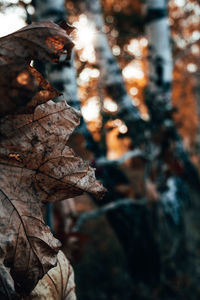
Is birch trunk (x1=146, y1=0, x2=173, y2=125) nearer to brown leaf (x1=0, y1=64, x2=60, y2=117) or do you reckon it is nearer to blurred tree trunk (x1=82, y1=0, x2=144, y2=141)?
blurred tree trunk (x1=82, y1=0, x2=144, y2=141)

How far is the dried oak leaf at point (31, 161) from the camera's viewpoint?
50 centimetres

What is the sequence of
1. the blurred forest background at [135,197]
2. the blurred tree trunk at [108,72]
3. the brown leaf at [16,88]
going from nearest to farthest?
1. the brown leaf at [16,88]
2. the blurred forest background at [135,197]
3. the blurred tree trunk at [108,72]

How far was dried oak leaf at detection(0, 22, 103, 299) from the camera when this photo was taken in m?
0.50

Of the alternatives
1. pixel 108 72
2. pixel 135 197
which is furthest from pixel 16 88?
pixel 108 72

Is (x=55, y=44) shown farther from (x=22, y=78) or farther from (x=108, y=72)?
(x=108, y=72)

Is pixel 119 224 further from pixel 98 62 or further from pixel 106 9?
pixel 106 9

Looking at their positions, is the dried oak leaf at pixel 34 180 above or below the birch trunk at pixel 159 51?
below

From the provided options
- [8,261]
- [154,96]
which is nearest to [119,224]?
[154,96]

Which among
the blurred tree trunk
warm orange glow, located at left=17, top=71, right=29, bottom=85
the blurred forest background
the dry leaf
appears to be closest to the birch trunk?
the blurred forest background

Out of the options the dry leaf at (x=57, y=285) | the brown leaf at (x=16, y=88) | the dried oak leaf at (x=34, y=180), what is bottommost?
the dry leaf at (x=57, y=285)

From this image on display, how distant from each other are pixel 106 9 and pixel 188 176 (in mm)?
8437

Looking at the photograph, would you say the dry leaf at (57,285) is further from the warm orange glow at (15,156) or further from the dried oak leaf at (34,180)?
the warm orange glow at (15,156)

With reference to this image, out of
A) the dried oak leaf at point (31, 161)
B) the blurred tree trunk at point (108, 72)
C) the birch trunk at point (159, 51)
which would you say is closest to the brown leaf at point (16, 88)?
the dried oak leaf at point (31, 161)

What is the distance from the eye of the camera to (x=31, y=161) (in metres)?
0.62
